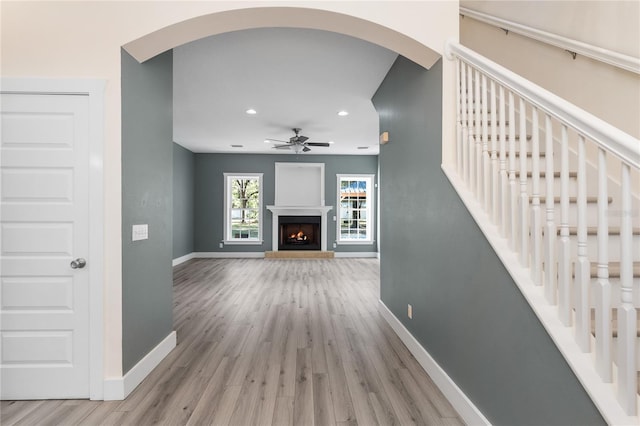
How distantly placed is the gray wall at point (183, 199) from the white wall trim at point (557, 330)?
7461 mm

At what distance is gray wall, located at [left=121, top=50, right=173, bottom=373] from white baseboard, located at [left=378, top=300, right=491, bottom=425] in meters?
2.22

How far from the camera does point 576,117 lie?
1.21m

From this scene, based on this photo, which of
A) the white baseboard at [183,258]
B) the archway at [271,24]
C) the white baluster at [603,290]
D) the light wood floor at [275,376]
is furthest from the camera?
the white baseboard at [183,258]

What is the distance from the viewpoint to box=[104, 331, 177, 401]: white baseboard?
2.22m

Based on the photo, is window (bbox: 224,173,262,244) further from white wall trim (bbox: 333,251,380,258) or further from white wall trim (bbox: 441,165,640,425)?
white wall trim (bbox: 441,165,640,425)

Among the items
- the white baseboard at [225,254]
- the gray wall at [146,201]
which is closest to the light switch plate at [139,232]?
the gray wall at [146,201]

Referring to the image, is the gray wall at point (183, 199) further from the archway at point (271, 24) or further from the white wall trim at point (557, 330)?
the white wall trim at point (557, 330)

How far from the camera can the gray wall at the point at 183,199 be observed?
796 centimetres

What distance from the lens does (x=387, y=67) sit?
369 centimetres

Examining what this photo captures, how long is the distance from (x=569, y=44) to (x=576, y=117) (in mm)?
1803

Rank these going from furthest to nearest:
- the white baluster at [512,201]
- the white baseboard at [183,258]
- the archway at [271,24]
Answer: the white baseboard at [183,258] → the archway at [271,24] → the white baluster at [512,201]

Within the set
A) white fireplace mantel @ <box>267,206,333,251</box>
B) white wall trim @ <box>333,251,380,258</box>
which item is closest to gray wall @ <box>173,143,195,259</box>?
white fireplace mantel @ <box>267,206,333,251</box>

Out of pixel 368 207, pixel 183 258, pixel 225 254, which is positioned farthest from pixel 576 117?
pixel 225 254

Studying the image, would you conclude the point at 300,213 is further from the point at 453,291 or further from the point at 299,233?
the point at 453,291
